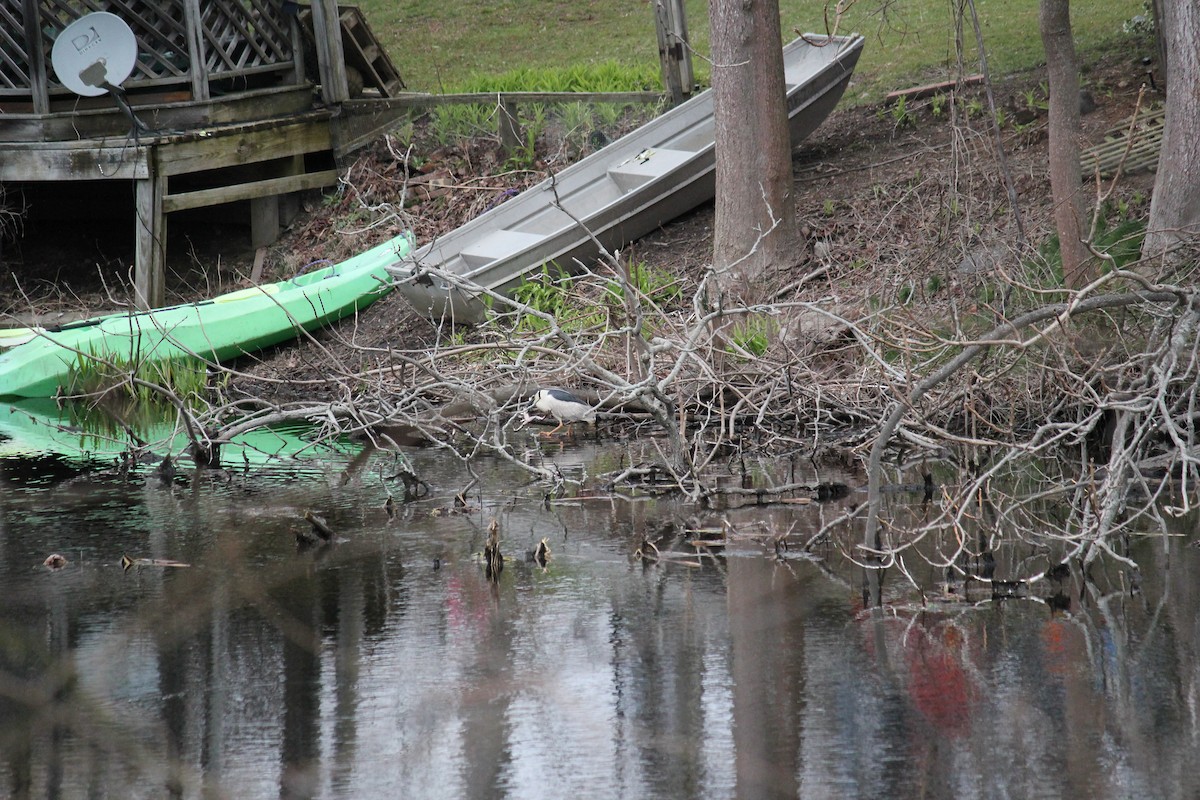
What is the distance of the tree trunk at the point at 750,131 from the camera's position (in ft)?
38.7

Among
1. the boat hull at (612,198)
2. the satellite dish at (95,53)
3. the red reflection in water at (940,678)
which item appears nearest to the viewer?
Answer: the red reflection in water at (940,678)

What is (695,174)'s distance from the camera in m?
13.3

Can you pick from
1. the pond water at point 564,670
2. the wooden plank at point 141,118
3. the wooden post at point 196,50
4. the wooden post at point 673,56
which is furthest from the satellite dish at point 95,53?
the pond water at point 564,670

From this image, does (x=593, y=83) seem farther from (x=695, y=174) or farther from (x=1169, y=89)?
(x=1169, y=89)

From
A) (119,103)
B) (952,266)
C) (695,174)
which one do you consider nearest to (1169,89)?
(952,266)

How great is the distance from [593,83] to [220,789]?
11875 millimetres

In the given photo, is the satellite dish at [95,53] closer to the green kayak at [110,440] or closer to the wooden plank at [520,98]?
the wooden plank at [520,98]

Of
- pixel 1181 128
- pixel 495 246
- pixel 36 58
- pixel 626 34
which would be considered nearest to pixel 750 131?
pixel 495 246

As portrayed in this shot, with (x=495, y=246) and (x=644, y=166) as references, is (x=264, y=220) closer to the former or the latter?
(x=495, y=246)

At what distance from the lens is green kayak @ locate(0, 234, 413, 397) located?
1228 centimetres

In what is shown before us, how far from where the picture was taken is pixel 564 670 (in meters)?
5.97

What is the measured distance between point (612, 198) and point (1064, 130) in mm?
5203

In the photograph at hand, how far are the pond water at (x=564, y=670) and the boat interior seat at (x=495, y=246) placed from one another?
4.86 metres

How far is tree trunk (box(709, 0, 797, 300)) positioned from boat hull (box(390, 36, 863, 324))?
3.84 feet
